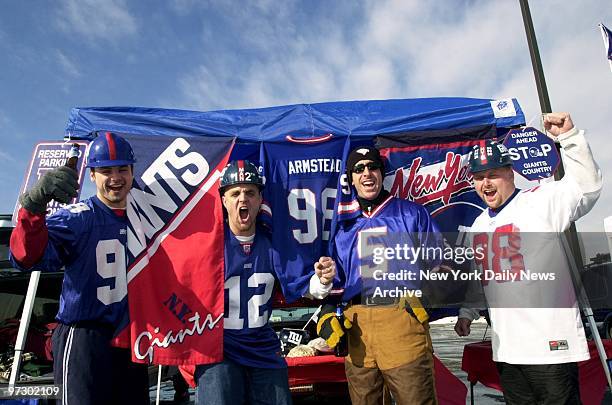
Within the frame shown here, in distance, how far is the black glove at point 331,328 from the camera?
→ 2.71 metres

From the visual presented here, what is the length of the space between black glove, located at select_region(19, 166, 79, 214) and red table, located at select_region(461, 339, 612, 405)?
345 cm

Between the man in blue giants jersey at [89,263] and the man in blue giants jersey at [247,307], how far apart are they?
1.83ft

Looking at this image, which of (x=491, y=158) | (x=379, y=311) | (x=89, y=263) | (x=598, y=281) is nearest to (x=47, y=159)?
(x=89, y=263)

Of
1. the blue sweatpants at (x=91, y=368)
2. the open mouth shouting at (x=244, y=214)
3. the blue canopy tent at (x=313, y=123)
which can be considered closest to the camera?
the blue sweatpants at (x=91, y=368)

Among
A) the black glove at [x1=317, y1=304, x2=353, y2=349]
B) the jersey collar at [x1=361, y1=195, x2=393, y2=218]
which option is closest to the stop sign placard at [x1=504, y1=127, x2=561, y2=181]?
the jersey collar at [x1=361, y1=195, x2=393, y2=218]

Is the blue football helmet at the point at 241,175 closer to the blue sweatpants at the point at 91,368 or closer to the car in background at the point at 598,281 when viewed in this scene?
the blue sweatpants at the point at 91,368

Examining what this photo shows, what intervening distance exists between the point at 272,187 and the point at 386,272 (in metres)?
1.29

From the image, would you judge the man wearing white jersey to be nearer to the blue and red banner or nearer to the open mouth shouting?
the blue and red banner

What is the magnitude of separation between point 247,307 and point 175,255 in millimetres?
703

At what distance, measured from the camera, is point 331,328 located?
9.01 ft

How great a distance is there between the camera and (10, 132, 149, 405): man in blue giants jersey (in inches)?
89.6

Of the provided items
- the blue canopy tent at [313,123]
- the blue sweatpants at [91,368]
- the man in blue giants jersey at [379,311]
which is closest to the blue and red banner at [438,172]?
the blue canopy tent at [313,123]

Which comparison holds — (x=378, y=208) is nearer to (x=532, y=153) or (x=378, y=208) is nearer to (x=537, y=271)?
(x=537, y=271)

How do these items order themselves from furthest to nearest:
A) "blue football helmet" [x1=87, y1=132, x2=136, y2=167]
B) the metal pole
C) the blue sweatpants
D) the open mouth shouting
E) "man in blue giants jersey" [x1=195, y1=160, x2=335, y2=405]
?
the metal pole
the open mouth shouting
"blue football helmet" [x1=87, y1=132, x2=136, y2=167]
"man in blue giants jersey" [x1=195, y1=160, x2=335, y2=405]
the blue sweatpants
